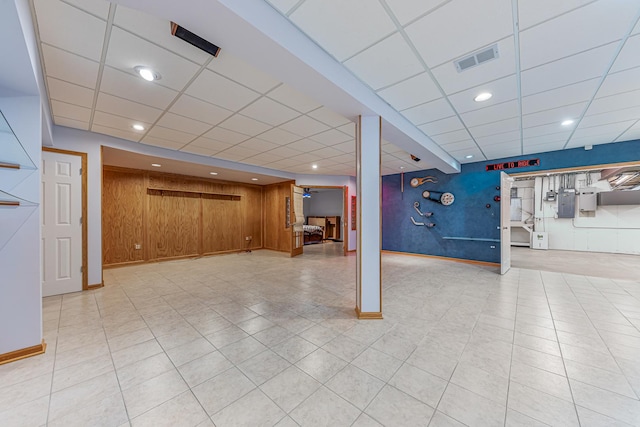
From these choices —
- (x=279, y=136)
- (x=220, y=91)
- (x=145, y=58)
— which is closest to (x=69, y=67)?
(x=145, y=58)

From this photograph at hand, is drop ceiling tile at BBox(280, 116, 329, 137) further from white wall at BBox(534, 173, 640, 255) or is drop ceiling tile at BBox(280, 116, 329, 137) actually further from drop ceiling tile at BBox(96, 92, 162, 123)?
white wall at BBox(534, 173, 640, 255)

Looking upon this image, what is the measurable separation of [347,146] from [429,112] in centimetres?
168

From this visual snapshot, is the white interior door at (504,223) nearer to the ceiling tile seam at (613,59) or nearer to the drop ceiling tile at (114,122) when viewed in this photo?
the ceiling tile seam at (613,59)

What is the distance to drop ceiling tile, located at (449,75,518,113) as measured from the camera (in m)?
2.52

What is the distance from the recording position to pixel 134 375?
1.83m

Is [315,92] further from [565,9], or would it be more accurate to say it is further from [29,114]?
[29,114]

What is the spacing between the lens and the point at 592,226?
8156 mm

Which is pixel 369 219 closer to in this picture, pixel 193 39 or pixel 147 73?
pixel 193 39

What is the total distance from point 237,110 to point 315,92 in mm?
1291

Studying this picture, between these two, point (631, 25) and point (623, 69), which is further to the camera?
point (623, 69)

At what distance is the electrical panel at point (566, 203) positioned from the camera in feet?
27.5

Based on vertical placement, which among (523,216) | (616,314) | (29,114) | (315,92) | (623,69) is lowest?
(616,314)

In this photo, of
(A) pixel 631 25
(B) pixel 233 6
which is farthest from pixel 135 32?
(A) pixel 631 25

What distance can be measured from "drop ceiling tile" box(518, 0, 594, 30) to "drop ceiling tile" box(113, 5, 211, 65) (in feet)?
8.20
